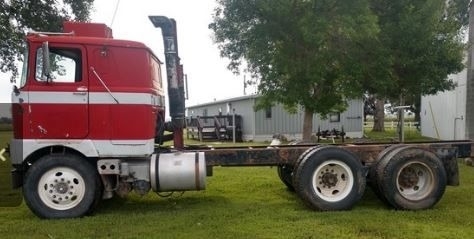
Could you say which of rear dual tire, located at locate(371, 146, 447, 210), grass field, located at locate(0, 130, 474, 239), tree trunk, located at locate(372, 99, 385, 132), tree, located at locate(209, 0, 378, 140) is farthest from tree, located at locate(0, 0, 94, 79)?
tree trunk, located at locate(372, 99, 385, 132)

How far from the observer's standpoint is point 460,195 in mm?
9766

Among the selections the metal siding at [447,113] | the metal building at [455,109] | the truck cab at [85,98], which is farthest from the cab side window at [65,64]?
the metal siding at [447,113]

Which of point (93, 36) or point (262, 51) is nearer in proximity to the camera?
point (93, 36)

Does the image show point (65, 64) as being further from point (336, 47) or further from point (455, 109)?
point (455, 109)

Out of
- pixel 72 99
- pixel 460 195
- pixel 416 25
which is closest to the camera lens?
pixel 72 99

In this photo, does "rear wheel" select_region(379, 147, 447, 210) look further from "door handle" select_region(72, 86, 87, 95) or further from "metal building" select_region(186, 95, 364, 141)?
"metal building" select_region(186, 95, 364, 141)

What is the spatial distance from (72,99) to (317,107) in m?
11.9

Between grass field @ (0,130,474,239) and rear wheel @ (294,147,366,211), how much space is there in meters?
0.23

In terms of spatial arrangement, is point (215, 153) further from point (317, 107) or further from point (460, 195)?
point (317, 107)

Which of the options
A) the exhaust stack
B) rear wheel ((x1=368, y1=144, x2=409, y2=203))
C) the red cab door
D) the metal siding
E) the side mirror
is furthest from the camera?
the metal siding

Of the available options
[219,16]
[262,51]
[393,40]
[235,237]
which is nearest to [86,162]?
[235,237]

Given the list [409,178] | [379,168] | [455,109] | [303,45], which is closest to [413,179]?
[409,178]

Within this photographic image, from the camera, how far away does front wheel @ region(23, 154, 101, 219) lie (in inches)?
308

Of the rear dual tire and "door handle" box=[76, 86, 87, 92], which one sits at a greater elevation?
"door handle" box=[76, 86, 87, 92]
